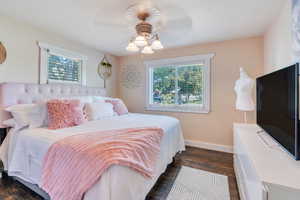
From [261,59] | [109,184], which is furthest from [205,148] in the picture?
[109,184]

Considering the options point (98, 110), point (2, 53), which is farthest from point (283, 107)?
point (2, 53)

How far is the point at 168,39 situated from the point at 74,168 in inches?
106

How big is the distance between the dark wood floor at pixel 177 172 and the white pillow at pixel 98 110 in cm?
118

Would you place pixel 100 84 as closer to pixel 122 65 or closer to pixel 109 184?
pixel 122 65

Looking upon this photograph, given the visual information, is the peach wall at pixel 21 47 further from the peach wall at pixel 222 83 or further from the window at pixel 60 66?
the peach wall at pixel 222 83

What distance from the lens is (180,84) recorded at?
352cm

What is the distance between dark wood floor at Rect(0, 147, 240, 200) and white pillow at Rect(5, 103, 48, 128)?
0.77 metres

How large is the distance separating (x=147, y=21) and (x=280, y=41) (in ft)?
5.92

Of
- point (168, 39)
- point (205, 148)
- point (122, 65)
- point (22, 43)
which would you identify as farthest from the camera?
point (122, 65)

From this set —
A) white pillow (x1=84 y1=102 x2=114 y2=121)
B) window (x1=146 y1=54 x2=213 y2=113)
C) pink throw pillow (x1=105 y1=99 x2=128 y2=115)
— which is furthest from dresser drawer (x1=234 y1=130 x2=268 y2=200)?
pink throw pillow (x1=105 y1=99 x2=128 y2=115)

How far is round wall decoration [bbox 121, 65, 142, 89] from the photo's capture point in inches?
155

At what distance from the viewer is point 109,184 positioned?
3.36ft

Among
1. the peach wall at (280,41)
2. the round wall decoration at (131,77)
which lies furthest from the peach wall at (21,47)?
the peach wall at (280,41)

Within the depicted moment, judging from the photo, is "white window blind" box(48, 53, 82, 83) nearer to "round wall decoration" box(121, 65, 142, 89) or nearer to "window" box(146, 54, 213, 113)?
"round wall decoration" box(121, 65, 142, 89)
